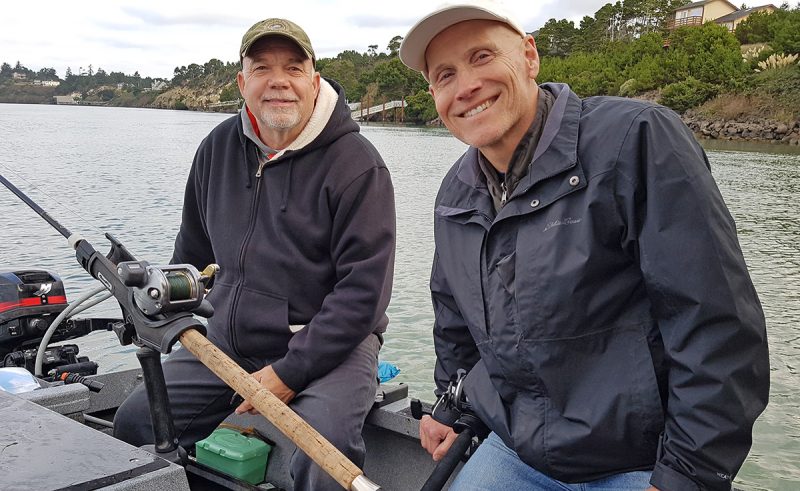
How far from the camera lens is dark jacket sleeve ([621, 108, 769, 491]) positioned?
1.66 metres

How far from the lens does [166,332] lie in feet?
6.17

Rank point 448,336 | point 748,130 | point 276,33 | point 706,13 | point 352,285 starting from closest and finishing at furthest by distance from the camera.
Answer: point 448,336 → point 352,285 → point 276,33 → point 748,130 → point 706,13

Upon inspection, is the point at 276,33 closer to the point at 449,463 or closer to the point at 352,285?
the point at 352,285

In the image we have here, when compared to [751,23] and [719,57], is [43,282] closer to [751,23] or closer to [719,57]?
[719,57]

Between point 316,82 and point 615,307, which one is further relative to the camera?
point 316,82

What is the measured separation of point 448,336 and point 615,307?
0.73 m

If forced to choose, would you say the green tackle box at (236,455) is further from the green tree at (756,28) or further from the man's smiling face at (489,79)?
the green tree at (756,28)

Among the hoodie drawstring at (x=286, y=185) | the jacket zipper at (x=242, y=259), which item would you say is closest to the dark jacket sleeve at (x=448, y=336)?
the hoodie drawstring at (x=286, y=185)

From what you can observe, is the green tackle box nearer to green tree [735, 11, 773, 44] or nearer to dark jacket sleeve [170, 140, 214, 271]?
dark jacket sleeve [170, 140, 214, 271]

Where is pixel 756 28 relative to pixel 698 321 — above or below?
above

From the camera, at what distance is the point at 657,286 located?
175 centimetres

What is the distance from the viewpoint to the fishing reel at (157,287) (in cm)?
187

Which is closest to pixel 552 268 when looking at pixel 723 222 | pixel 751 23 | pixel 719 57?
pixel 723 222

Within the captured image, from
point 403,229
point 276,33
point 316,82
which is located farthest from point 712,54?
point 276,33
